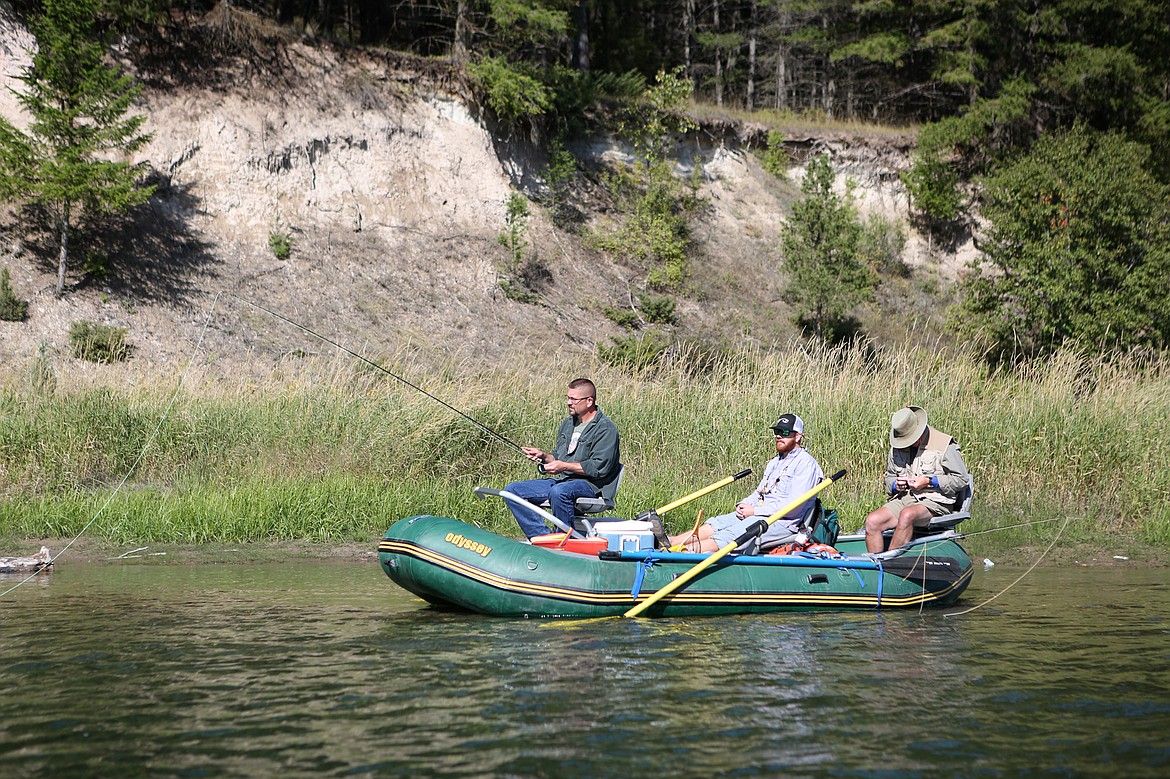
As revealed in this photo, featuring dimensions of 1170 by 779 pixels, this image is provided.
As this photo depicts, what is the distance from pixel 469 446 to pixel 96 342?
9303 millimetres

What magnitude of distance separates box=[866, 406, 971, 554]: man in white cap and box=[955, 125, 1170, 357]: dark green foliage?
14467 millimetres

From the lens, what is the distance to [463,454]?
46.0 feet

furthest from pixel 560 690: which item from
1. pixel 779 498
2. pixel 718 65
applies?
pixel 718 65

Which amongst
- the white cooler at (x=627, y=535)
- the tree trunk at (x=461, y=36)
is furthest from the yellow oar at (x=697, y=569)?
the tree trunk at (x=461, y=36)

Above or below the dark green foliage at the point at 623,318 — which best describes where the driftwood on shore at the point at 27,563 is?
below

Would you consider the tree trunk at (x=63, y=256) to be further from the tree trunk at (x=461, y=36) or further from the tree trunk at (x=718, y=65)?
the tree trunk at (x=718, y=65)

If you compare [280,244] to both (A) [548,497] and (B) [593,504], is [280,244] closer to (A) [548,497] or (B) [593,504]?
(A) [548,497]

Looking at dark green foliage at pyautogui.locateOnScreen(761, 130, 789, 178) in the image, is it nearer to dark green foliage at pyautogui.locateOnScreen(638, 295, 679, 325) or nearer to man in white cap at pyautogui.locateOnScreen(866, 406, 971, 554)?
dark green foliage at pyautogui.locateOnScreen(638, 295, 679, 325)

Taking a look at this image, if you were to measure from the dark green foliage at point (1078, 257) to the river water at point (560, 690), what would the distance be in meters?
15.0

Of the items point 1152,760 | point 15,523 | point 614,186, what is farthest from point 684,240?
point 1152,760

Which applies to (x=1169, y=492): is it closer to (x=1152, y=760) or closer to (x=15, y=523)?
(x=1152, y=760)

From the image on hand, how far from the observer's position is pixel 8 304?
66.2 feet

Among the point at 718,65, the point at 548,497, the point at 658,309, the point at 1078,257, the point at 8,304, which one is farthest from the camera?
the point at 718,65

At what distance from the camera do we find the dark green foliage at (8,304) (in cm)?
2016
